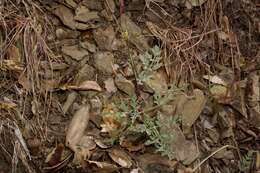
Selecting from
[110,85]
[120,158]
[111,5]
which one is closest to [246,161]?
[120,158]

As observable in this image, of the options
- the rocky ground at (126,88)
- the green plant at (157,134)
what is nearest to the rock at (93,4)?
the rocky ground at (126,88)

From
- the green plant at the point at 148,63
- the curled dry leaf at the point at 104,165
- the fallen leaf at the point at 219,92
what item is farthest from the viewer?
the fallen leaf at the point at 219,92

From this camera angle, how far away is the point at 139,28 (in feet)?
6.70

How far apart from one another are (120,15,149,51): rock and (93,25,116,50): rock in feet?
0.23

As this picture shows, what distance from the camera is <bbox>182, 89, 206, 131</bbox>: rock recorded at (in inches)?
78.2

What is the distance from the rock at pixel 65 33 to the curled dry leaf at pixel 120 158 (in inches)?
19.8

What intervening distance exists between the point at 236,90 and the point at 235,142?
236 mm

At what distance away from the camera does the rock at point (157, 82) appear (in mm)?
1971

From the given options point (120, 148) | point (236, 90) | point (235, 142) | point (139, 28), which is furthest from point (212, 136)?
point (139, 28)

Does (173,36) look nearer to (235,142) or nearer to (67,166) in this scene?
(235,142)

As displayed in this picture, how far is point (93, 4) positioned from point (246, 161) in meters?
0.93

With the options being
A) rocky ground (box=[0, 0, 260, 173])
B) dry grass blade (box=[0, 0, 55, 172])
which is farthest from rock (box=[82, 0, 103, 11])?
dry grass blade (box=[0, 0, 55, 172])

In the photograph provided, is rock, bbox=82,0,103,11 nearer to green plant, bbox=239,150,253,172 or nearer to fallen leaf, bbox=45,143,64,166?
fallen leaf, bbox=45,143,64,166

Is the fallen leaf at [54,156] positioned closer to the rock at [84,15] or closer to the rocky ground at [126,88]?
the rocky ground at [126,88]
